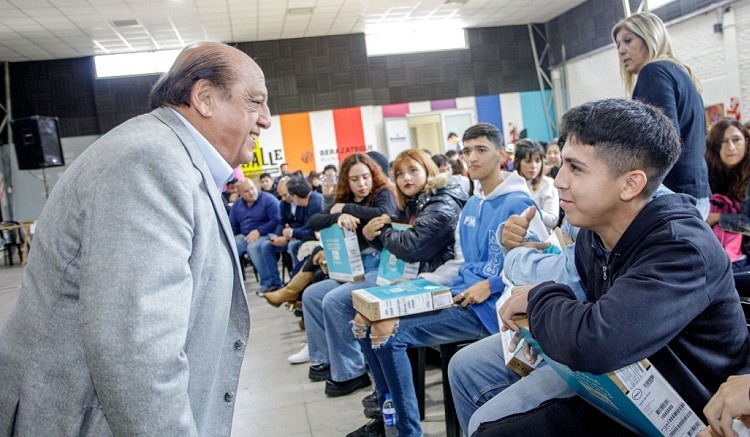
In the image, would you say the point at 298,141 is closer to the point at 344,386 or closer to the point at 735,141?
the point at 344,386

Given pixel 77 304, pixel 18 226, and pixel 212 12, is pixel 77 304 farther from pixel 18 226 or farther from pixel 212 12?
pixel 18 226

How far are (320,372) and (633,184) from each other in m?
2.63

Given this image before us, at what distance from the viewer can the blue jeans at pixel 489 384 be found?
63.2 inches

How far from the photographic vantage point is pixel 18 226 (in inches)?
443

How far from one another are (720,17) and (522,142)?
20.0ft

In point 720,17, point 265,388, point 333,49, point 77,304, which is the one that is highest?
point 333,49

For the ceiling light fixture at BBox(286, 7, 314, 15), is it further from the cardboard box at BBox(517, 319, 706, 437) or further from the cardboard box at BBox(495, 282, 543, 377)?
the cardboard box at BBox(517, 319, 706, 437)

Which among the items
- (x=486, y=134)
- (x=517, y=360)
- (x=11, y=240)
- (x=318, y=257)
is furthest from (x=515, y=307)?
(x=11, y=240)

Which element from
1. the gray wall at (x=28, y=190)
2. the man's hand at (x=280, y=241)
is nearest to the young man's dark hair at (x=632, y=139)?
the man's hand at (x=280, y=241)

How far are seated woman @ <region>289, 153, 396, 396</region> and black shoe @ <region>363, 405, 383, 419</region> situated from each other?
396 millimetres

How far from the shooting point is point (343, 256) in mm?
3484

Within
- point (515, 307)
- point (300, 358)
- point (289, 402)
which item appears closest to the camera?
point (515, 307)

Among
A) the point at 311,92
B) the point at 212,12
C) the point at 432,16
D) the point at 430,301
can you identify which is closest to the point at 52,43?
the point at 212,12

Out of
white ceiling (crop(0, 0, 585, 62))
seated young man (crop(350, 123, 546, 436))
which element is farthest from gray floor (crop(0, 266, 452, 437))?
white ceiling (crop(0, 0, 585, 62))
